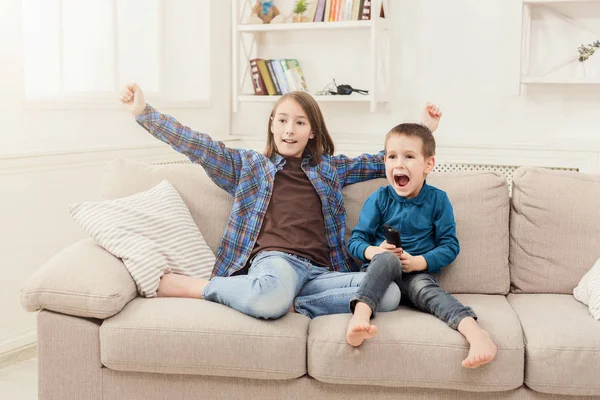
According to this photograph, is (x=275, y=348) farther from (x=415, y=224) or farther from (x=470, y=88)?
(x=470, y=88)

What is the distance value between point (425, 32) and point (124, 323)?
105 inches

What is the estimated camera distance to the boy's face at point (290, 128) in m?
2.66

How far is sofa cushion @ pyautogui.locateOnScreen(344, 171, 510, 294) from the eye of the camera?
253 cm

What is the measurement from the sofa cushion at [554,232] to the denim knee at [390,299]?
52cm

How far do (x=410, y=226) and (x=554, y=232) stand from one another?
0.48 metres

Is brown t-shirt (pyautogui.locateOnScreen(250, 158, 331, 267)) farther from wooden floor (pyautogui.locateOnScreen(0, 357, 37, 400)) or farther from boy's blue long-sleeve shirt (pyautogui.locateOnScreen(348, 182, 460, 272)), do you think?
wooden floor (pyautogui.locateOnScreen(0, 357, 37, 400))

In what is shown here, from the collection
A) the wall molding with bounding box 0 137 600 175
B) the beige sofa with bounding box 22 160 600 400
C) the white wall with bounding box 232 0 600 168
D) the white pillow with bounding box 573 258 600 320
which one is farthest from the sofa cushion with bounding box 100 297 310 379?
the white wall with bounding box 232 0 600 168

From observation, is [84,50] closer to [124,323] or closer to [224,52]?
[224,52]

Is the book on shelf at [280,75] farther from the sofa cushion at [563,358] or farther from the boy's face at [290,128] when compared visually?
the sofa cushion at [563,358]

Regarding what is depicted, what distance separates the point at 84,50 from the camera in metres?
3.74

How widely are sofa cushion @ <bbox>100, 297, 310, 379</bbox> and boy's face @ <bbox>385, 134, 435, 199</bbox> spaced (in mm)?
569

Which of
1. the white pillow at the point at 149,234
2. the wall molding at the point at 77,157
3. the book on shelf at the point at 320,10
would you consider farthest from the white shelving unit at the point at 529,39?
the white pillow at the point at 149,234

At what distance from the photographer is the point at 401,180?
248 centimetres

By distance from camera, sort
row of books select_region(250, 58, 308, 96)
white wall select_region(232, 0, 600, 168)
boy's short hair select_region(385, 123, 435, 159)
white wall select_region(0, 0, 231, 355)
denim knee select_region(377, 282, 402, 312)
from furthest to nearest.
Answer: row of books select_region(250, 58, 308, 96)
white wall select_region(232, 0, 600, 168)
white wall select_region(0, 0, 231, 355)
boy's short hair select_region(385, 123, 435, 159)
denim knee select_region(377, 282, 402, 312)
